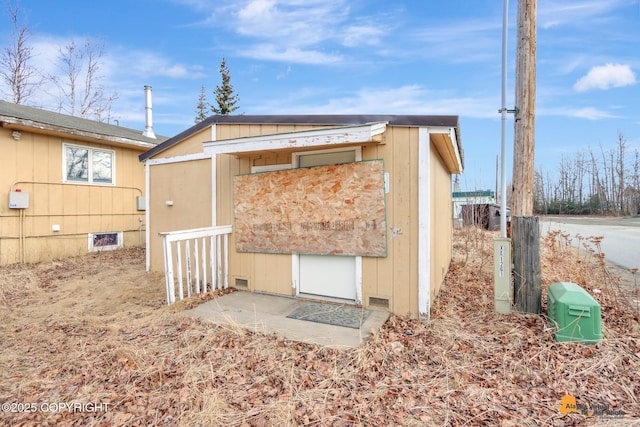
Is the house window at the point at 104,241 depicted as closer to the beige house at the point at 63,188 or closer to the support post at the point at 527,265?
the beige house at the point at 63,188

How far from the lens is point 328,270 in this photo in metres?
4.29

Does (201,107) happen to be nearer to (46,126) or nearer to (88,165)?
(88,165)

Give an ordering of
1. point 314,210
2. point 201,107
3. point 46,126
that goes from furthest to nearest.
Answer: point 201,107
point 46,126
point 314,210

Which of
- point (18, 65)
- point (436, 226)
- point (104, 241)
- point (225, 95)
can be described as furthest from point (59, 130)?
point (225, 95)

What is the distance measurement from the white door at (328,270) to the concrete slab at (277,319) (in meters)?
0.29

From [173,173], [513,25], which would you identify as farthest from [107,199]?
[513,25]

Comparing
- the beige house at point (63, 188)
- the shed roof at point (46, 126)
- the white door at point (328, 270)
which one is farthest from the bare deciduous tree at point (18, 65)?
the white door at point (328, 270)

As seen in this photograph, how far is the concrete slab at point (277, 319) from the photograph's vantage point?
316cm

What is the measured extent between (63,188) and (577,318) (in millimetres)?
10043

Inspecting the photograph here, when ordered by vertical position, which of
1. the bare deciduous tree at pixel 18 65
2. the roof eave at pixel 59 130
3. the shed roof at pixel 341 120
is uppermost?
the bare deciduous tree at pixel 18 65

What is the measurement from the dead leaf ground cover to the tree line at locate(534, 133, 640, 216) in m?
Result: 35.4

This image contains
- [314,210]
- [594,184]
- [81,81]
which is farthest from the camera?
[594,184]

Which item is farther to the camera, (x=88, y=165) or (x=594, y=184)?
(x=594, y=184)

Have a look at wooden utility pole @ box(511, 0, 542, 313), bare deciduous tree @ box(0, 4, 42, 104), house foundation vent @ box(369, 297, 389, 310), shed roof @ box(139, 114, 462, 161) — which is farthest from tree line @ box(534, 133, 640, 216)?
bare deciduous tree @ box(0, 4, 42, 104)
